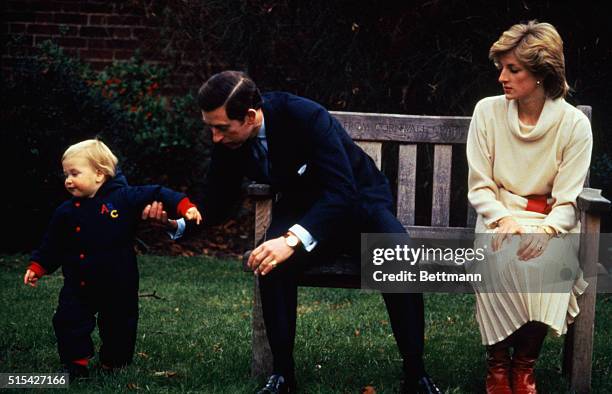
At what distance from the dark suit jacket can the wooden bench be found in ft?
0.48

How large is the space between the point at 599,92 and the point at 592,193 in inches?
135

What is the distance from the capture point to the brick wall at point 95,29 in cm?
939

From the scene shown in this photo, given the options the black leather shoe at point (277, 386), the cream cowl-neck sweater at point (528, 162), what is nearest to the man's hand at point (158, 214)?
the black leather shoe at point (277, 386)

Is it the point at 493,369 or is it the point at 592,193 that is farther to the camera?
the point at 592,193

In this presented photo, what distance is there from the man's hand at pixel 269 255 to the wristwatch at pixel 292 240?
1cm

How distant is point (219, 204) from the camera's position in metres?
4.31

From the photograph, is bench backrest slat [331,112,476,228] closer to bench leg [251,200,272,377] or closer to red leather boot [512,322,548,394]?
bench leg [251,200,272,377]

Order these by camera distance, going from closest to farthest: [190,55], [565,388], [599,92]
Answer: [565,388]
[599,92]
[190,55]

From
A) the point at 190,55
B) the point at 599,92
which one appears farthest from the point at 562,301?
the point at 190,55

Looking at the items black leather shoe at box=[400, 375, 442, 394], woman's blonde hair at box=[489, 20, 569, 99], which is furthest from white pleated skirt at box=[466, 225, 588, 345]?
woman's blonde hair at box=[489, 20, 569, 99]

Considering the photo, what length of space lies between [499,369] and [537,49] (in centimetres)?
139

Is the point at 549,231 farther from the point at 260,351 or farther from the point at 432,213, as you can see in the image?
the point at 260,351

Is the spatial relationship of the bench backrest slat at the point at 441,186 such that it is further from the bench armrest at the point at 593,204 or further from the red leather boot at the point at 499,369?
the red leather boot at the point at 499,369

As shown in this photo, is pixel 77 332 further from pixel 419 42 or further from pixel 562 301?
pixel 419 42
